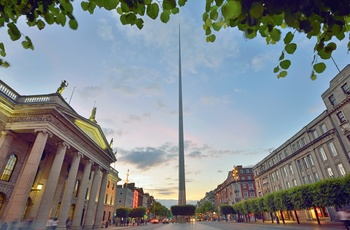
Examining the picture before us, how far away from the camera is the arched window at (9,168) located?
2054cm

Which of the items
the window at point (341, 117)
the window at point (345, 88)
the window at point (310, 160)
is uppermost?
the window at point (345, 88)

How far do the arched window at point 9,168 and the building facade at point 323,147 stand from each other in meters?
47.5

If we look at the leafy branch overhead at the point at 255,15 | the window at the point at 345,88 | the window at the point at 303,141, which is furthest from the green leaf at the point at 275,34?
the window at the point at 303,141

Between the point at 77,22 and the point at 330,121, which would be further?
the point at 330,121

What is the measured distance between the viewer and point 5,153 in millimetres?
19609

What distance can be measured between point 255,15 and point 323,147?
47.1 m

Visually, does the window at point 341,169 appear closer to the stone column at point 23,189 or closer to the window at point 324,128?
the window at point 324,128

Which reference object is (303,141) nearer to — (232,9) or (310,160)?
(310,160)

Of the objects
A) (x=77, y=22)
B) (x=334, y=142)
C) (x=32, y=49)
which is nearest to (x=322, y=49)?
(x=77, y=22)

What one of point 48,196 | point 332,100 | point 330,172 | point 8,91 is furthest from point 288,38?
point 330,172

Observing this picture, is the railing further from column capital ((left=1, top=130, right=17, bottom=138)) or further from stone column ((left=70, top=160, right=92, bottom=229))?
stone column ((left=70, top=160, right=92, bottom=229))

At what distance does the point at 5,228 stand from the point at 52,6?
854 inches

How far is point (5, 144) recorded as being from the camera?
1975 centimetres

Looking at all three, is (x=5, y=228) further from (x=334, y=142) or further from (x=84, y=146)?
(x=334, y=142)
